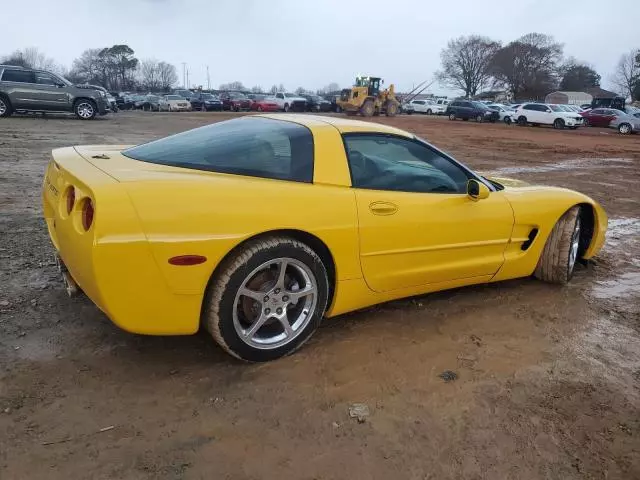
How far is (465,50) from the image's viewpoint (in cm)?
9025

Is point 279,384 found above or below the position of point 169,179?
below

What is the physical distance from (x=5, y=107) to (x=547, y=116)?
27469mm

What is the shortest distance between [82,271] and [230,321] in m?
0.73

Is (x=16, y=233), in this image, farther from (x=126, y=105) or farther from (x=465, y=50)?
(x=465, y=50)

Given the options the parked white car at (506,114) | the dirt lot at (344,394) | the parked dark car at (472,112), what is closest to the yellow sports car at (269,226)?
the dirt lot at (344,394)

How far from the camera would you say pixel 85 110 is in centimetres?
1989

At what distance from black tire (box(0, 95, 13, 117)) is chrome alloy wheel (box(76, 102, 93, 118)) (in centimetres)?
221

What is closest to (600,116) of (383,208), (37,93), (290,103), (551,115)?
(551,115)

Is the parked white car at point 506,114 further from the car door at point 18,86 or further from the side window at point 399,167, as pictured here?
the side window at point 399,167

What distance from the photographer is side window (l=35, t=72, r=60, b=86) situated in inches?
715

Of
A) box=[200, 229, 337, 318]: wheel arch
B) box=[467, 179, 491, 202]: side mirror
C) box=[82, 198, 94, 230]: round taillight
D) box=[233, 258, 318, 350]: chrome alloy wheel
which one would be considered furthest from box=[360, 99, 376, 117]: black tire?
box=[82, 198, 94, 230]: round taillight

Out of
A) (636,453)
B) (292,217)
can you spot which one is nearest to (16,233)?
(292,217)

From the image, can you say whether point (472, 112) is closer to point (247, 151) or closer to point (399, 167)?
point (399, 167)

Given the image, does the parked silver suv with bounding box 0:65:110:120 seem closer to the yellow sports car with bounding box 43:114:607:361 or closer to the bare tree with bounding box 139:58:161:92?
the yellow sports car with bounding box 43:114:607:361
